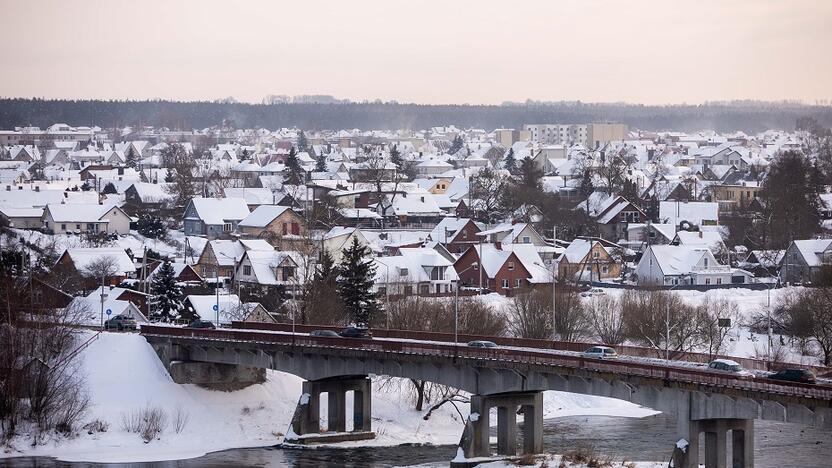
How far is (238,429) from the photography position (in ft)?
209

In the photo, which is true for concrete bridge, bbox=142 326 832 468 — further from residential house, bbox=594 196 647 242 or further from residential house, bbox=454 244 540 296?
residential house, bbox=594 196 647 242

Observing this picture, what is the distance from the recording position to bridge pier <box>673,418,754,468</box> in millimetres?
49000

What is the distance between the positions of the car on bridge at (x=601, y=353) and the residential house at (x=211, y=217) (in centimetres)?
7063

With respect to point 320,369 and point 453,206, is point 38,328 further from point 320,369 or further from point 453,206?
point 453,206

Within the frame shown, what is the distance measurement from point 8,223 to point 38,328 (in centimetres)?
5796

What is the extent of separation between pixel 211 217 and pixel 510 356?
7327cm

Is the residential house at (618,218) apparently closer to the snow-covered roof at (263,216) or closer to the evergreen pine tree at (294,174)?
the snow-covered roof at (263,216)

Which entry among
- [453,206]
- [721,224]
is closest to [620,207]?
[721,224]

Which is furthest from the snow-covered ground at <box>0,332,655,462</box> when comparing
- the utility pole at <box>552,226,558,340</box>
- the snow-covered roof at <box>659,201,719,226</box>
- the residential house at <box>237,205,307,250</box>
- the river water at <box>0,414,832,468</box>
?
the snow-covered roof at <box>659,201,719,226</box>

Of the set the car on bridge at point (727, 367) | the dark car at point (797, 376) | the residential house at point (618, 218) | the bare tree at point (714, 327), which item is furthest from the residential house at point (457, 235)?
the dark car at point (797, 376)

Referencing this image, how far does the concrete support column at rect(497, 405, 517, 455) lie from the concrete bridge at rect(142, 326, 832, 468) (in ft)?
0.12

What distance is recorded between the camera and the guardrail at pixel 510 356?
46.3 meters

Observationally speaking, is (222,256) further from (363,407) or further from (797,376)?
(797,376)

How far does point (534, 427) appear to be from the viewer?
5672 cm
